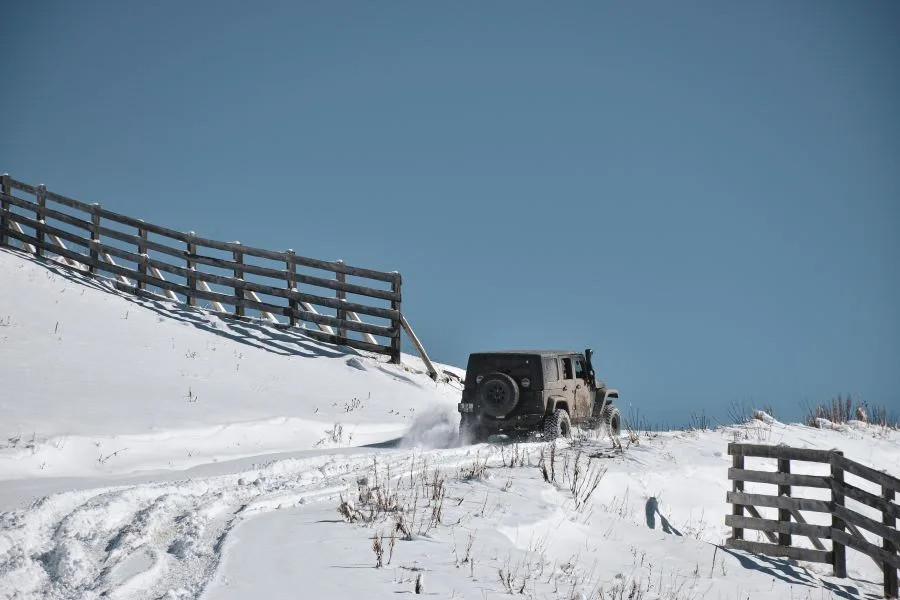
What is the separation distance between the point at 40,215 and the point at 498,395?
1700 centimetres

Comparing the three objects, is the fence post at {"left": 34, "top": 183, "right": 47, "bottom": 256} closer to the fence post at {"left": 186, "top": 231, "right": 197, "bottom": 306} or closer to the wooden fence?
the fence post at {"left": 186, "top": 231, "right": 197, "bottom": 306}

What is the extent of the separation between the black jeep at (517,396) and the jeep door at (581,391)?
39 centimetres

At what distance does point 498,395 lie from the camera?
1352 centimetres

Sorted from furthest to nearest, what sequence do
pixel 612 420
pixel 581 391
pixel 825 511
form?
pixel 612 420
pixel 581 391
pixel 825 511

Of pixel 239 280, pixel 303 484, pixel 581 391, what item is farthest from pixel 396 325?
pixel 303 484

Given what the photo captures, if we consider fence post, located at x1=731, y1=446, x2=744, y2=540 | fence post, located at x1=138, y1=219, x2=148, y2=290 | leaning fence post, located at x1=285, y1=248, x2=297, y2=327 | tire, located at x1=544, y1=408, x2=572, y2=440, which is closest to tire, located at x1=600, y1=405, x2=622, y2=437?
tire, located at x1=544, y1=408, x2=572, y2=440

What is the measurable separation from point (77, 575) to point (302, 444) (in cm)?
749

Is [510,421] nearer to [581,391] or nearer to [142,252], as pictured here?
[581,391]

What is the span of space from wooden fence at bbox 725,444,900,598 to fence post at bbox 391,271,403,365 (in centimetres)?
1049

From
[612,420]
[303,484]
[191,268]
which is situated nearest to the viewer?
[303,484]

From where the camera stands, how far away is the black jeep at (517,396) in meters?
13.5

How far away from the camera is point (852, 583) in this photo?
10773 mm

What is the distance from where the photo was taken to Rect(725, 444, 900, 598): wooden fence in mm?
10508

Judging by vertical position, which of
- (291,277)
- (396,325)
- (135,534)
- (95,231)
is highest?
(95,231)
